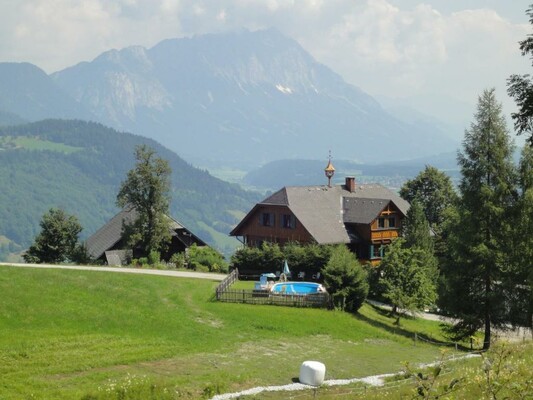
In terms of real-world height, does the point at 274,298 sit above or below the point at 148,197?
below

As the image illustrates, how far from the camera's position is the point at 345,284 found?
45094mm

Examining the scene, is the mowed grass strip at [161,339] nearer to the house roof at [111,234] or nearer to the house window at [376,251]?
the house window at [376,251]

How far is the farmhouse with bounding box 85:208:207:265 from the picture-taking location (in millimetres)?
70250

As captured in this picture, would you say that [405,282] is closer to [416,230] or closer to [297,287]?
[297,287]

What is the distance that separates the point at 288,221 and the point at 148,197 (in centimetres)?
1379

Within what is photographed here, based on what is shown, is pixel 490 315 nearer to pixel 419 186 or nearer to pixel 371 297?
pixel 371 297

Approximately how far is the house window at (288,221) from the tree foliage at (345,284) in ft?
70.1

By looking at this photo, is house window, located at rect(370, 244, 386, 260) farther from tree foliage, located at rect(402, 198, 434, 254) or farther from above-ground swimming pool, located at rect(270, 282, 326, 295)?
above-ground swimming pool, located at rect(270, 282, 326, 295)

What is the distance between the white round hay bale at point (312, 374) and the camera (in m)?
27.6

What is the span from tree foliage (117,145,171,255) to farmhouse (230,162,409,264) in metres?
8.94

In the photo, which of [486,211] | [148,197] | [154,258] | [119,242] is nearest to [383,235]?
[154,258]

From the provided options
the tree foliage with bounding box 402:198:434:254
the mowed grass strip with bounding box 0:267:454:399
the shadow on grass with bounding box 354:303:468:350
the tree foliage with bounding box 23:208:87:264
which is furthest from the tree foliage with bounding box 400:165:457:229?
the shadow on grass with bounding box 354:303:468:350

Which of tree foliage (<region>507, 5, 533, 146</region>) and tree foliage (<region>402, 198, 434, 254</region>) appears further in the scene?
tree foliage (<region>402, 198, 434, 254</region>)

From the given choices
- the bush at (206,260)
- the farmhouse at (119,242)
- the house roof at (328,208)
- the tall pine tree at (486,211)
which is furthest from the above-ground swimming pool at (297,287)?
the farmhouse at (119,242)
